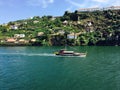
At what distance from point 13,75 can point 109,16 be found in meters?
140

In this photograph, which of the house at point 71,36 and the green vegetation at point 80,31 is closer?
the green vegetation at point 80,31

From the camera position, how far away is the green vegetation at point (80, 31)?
16550 centimetres

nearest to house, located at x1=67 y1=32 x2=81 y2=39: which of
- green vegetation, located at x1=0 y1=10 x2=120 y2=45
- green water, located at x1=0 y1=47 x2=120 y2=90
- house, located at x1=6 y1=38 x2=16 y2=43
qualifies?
green vegetation, located at x1=0 y1=10 x2=120 y2=45


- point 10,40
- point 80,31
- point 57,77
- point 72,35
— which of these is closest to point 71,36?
point 72,35

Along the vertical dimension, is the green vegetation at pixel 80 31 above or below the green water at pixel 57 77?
above

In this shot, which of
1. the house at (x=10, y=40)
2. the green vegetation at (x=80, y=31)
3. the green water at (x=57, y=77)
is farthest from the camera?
the house at (x=10, y=40)

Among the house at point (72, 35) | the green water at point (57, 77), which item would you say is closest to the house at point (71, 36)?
the house at point (72, 35)

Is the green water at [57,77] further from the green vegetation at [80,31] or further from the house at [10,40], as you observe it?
the house at [10,40]

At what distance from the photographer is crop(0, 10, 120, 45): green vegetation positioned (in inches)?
6516

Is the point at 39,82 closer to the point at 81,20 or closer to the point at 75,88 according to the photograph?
the point at 75,88

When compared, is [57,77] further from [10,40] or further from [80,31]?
[80,31]

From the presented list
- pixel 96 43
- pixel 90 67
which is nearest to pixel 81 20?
pixel 96 43

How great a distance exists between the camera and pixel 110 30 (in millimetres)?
171875

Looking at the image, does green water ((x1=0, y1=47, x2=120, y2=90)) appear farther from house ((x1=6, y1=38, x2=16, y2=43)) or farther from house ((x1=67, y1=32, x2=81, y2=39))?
house ((x1=6, y1=38, x2=16, y2=43))
